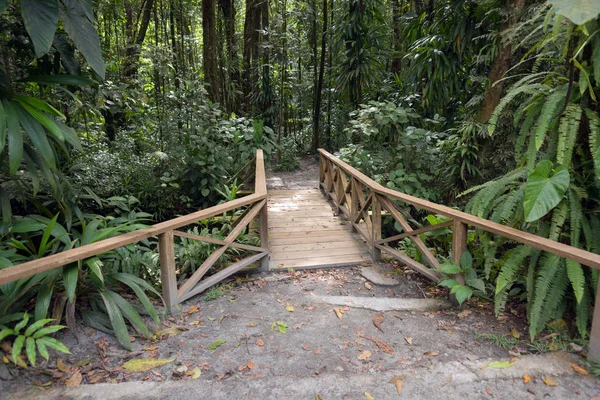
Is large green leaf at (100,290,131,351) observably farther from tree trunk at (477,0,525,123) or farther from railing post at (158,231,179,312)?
tree trunk at (477,0,525,123)

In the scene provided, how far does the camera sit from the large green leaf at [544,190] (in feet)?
8.02

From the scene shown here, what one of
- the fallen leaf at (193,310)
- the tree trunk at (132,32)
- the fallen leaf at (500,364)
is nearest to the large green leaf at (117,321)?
the fallen leaf at (193,310)

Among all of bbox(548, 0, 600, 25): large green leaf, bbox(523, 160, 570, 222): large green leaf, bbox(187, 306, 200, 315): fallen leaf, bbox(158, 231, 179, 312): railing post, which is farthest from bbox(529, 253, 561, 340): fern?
bbox(158, 231, 179, 312): railing post

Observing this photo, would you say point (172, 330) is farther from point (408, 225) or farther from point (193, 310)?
point (408, 225)

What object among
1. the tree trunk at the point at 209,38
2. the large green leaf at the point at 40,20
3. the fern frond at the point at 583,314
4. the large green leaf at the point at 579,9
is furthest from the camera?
the tree trunk at the point at 209,38

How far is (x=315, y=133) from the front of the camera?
1246 centimetres

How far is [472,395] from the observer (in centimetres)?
212

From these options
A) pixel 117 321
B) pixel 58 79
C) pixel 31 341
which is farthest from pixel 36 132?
pixel 117 321

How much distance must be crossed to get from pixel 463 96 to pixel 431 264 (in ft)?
13.5

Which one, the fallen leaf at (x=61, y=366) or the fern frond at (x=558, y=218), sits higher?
the fern frond at (x=558, y=218)

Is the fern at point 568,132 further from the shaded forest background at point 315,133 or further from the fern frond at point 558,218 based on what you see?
the fern frond at point 558,218

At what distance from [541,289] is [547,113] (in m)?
1.15

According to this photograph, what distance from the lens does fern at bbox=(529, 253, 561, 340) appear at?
2580 millimetres

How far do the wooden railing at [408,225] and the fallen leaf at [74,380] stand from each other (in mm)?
2738
